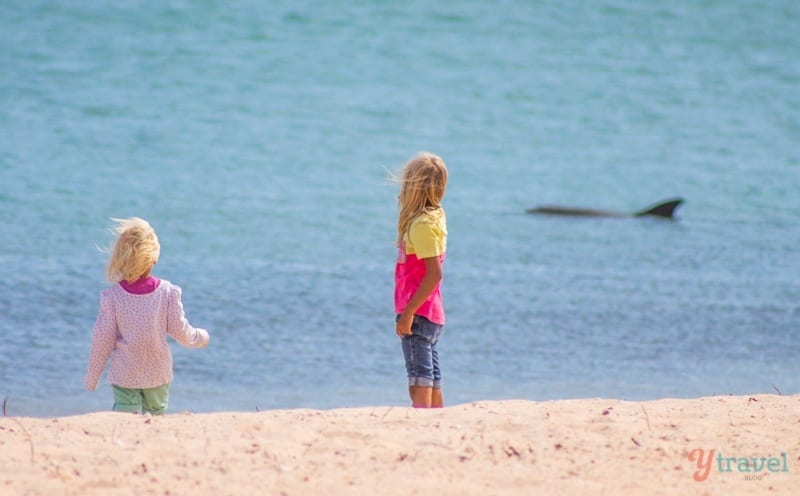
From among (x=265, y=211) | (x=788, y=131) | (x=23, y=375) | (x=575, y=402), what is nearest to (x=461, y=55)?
(x=788, y=131)

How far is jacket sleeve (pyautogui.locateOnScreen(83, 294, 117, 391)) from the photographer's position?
5.06m

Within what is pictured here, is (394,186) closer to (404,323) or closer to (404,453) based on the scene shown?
(404,323)

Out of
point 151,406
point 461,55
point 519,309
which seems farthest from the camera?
point 461,55

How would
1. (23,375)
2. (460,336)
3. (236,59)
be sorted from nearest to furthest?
(23,375), (460,336), (236,59)

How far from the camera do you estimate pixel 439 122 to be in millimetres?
21375

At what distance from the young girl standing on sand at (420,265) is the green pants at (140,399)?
3.52 feet

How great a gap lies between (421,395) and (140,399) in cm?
124

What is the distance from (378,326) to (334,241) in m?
3.44

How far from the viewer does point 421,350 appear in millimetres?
5438

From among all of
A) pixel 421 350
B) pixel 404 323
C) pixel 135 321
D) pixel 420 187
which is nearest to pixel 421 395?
pixel 421 350

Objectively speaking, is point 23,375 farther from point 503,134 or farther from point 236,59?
point 236,59

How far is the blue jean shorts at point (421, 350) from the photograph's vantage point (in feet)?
17.7

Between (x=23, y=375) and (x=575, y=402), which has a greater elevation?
(x=575, y=402)

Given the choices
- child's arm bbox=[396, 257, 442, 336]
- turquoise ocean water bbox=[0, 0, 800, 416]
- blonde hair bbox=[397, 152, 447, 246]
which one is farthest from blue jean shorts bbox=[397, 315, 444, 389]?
turquoise ocean water bbox=[0, 0, 800, 416]
